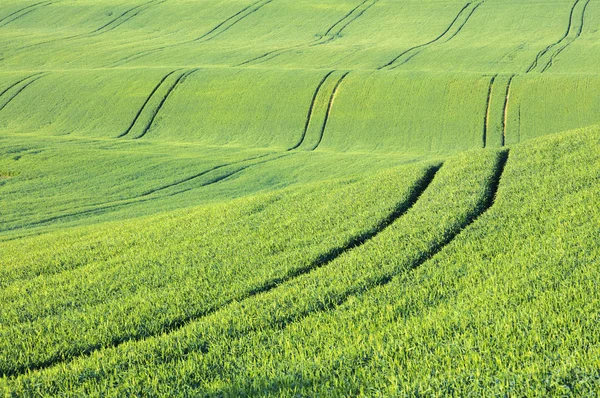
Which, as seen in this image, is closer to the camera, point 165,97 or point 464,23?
point 165,97

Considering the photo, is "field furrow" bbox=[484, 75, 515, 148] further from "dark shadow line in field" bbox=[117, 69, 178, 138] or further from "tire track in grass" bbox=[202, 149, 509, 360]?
"tire track in grass" bbox=[202, 149, 509, 360]

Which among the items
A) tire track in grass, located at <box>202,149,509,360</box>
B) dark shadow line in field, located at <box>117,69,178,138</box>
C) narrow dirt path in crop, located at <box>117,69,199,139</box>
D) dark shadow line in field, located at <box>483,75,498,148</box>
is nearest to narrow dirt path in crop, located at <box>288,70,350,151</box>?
dark shadow line in field, located at <box>483,75,498,148</box>

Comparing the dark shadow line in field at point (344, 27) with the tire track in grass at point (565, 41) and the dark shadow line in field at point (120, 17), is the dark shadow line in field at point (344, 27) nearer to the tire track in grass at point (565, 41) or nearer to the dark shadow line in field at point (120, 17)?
the tire track in grass at point (565, 41)

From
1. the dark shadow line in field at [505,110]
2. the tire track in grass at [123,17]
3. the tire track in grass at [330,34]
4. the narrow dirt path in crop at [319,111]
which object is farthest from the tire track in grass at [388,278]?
the tire track in grass at [123,17]

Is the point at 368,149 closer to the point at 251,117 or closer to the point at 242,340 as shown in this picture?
the point at 251,117

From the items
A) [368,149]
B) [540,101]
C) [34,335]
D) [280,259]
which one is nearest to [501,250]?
[280,259]

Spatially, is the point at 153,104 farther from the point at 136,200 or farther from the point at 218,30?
the point at 218,30

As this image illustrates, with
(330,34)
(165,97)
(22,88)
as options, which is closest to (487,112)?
(165,97)
